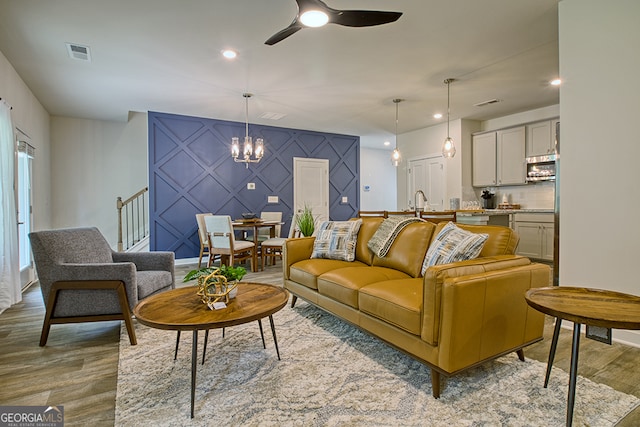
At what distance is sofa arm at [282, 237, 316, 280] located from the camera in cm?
332

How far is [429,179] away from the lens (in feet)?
23.0

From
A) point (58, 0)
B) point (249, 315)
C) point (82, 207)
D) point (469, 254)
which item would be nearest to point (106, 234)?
point (82, 207)

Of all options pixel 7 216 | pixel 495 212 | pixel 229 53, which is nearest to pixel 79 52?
pixel 229 53

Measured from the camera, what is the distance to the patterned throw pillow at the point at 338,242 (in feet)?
10.6

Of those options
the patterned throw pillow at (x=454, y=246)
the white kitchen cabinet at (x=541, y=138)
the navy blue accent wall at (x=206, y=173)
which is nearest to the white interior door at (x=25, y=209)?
the navy blue accent wall at (x=206, y=173)

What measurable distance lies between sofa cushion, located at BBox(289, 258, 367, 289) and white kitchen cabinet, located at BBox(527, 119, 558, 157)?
14.3 feet

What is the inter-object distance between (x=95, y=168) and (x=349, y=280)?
603cm

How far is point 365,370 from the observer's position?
6.79ft

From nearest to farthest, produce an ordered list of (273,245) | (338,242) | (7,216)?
1. (338,242)
2. (7,216)
3. (273,245)

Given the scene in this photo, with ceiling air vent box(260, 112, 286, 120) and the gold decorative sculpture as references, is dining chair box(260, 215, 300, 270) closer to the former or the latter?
ceiling air vent box(260, 112, 286, 120)

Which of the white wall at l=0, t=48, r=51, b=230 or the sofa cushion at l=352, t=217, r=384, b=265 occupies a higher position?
the white wall at l=0, t=48, r=51, b=230

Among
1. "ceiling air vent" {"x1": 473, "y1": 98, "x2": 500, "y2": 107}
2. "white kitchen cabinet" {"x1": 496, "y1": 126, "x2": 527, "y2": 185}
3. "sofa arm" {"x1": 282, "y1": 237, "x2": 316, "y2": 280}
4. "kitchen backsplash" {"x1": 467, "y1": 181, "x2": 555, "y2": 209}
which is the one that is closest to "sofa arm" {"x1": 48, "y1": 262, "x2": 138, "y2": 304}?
"sofa arm" {"x1": 282, "y1": 237, "x2": 316, "y2": 280}

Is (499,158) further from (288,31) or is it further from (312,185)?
(288,31)

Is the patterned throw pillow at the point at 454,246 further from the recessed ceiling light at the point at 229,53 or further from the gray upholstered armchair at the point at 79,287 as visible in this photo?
the recessed ceiling light at the point at 229,53
